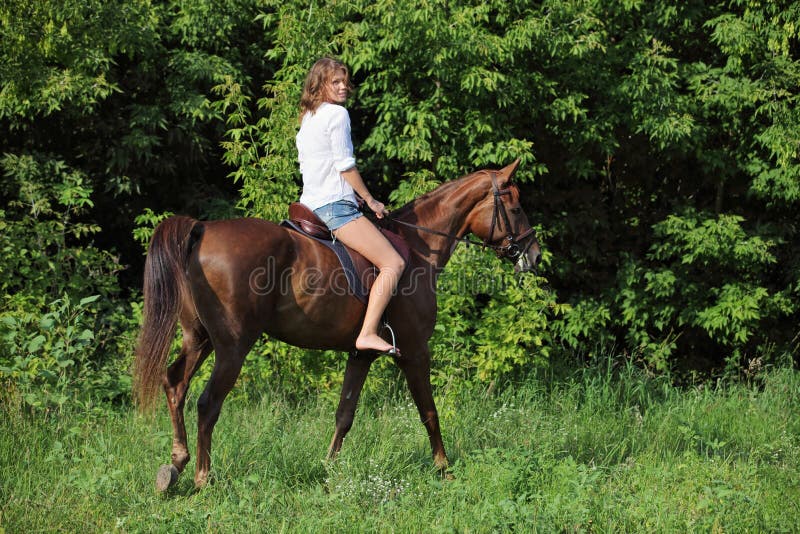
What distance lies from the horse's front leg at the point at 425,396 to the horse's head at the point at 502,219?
102 cm

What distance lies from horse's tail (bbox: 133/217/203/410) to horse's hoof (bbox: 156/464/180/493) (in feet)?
1.25

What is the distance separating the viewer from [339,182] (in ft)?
16.5

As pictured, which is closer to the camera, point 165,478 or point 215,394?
point 165,478

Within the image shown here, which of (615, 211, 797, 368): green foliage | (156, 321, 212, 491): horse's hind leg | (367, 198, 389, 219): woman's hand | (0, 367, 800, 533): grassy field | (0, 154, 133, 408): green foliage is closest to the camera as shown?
(0, 367, 800, 533): grassy field

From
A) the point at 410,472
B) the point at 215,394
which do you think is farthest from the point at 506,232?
the point at 215,394

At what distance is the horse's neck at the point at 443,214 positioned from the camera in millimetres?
5777

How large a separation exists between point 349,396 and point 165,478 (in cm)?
147

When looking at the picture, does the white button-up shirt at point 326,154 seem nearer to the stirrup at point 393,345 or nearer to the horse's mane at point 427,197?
the horse's mane at point 427,197

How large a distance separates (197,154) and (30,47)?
197 centimetres

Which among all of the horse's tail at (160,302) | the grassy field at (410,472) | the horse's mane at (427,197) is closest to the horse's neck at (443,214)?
the horse's mane at (427,197)

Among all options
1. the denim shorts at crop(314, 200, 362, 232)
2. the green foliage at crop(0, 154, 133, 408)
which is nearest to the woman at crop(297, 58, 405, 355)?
the denim shorts at crop(314, 200, 362, 232)

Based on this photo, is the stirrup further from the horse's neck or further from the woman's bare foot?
the horse's neck

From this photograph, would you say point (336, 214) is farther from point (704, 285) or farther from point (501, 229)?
point (704, 285)

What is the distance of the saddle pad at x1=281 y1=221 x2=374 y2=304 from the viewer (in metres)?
5.07
